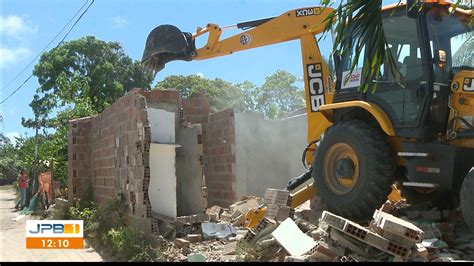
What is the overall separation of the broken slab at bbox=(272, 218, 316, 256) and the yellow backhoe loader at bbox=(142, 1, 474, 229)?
843 mm

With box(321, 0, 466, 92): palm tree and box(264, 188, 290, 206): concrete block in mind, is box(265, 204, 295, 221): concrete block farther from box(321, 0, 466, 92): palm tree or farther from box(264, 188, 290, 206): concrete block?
box(321, 0, 466, 92): palm tree

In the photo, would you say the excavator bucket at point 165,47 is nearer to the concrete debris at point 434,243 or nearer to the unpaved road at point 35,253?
the unpaved road at point 35,253

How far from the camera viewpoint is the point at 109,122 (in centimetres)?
1029

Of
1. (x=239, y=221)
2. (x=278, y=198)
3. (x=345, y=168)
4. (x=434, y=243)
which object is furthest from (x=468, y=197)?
(x=239, y=221)

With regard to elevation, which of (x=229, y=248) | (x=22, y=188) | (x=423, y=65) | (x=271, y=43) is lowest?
(x=229, y=248)

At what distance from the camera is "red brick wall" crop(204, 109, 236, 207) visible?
10.9m

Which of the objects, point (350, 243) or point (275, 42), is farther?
point (275, 42)

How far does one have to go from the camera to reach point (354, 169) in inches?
252

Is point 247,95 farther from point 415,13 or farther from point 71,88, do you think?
point 415,13

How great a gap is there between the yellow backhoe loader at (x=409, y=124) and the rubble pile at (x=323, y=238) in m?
0.38

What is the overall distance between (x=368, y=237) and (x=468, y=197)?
3.80 ft

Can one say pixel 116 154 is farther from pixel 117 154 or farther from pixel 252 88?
pixel 252 88

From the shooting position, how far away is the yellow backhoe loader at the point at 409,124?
580 centimetres

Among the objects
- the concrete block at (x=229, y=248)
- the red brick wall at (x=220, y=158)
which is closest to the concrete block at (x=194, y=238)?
the concrete block at (x=229, y=248)
